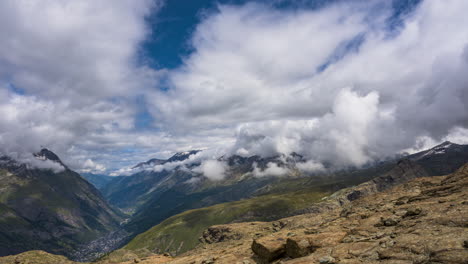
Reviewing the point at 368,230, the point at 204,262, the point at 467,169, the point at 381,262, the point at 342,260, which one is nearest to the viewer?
the point at 381,262

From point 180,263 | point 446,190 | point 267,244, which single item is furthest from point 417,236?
point 180,263

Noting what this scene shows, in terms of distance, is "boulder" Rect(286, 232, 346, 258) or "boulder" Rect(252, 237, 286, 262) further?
"boulder" Rect(252, 237, 286, 262)

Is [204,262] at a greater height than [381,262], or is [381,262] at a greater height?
[381,262]

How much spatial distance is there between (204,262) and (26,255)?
12533 cm

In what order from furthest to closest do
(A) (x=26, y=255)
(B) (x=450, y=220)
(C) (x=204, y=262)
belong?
(A) (x=26, y=255) → (C) (x=204, y=262) → (B) (x=450, y=220)

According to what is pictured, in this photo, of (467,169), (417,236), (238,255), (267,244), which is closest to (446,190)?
(467,169)

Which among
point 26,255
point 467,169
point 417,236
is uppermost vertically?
point 467,169

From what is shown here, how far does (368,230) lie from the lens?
37.0m

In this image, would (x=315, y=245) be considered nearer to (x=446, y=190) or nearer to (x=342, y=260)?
(x=342, y=260)

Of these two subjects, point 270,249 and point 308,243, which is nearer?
point 308,243

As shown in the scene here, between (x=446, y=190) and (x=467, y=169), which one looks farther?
(x=467, y=169)

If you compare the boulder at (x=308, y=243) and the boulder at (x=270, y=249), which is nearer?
the boulder at (x=308, y=243)

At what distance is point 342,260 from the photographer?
27.3 m

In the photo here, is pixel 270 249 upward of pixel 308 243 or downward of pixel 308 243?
downward
